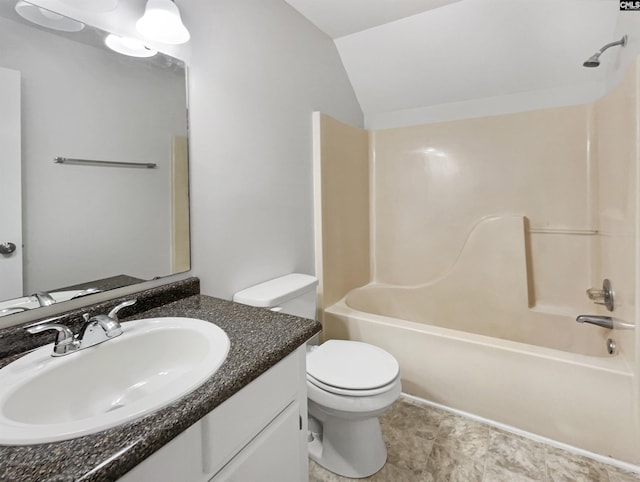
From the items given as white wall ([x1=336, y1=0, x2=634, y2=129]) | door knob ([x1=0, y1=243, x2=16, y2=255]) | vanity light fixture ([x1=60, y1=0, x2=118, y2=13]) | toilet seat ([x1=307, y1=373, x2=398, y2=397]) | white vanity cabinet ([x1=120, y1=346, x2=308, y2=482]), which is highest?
white wall ([x1=336, y1=0, x2=634, y2=129])

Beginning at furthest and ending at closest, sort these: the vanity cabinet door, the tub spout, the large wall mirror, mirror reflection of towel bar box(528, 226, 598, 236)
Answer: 1. mirror reflection of towel bar box(528, 226, 598, 236)
2. the tub spout
3. the large wall mirror
4. the vanity cabinet door

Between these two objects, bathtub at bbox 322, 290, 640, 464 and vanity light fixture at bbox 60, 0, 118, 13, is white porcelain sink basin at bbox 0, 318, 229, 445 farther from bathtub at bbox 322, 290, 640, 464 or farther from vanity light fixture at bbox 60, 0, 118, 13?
bathtub at bbox 322, 290, 640, 464

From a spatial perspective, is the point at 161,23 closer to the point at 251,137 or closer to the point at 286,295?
the point at 251,137

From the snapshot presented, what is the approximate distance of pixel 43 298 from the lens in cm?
95

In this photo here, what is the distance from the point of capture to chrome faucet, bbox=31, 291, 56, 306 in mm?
935

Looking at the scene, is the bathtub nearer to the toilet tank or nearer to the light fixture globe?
the toilet tank

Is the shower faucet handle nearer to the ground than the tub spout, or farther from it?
farther from it

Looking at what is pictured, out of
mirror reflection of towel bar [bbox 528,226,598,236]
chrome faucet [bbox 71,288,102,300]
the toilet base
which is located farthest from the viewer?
mirror reflection of towel bar [bbox 528,226,598,236]

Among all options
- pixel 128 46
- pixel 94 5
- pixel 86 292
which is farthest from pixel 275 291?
pixel 94 5

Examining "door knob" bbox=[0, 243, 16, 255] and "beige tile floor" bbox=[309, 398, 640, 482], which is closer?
"door knob" bbox=[0, 243, 16, 255]

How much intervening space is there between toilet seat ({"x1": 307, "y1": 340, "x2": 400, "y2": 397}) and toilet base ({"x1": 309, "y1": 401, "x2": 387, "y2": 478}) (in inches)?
6.5

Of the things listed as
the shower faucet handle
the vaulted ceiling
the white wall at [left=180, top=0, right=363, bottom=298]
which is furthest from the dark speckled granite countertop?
the vaulted ceiling

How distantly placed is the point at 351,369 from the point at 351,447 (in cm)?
35

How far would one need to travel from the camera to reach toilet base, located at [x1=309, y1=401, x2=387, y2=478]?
142cm
